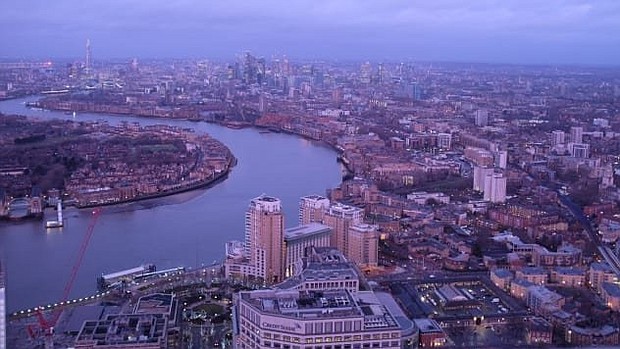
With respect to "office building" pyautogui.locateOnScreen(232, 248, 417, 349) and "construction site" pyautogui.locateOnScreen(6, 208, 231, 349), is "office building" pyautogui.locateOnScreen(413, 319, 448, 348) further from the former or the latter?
"construction site" pyautogui.locateOnScreen(6, 208, 231, 349)

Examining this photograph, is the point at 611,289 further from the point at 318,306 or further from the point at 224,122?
the point at 224,122

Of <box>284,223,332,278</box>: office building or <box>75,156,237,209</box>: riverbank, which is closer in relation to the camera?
<box>284,223,332,278</box>: office building

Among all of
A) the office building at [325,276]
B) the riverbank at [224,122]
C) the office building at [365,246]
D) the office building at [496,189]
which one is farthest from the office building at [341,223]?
the riverbank at [224,122]

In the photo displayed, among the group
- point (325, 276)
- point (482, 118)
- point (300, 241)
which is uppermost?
point (482, 118)

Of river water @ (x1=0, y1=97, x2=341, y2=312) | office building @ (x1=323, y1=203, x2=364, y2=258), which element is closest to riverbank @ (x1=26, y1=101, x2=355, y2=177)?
river water @ (x1=0, y1=97, x2=341, y2=312)

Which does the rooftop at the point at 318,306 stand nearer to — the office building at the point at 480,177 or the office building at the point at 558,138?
the office building at the point at 480,177

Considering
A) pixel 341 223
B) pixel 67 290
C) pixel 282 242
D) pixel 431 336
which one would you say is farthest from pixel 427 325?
pixel 67 290

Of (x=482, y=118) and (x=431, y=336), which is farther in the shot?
(x=482, y=118)

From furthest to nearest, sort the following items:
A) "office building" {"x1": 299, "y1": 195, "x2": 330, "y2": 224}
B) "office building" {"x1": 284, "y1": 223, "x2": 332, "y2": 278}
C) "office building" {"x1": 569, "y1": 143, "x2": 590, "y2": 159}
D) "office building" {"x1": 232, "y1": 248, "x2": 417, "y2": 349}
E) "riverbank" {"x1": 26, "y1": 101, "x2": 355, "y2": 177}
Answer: "riverbank" {"x1": 26, "y1": 101, "x2": 355, "y2": 177} < "office building" {"x1": 569, "y1": 143, "x2": 590, "y2": 159} < "office building" {"x1": 299, "y1": 195, "x2": 330, "y2": 224} < "office building" {"x1": 284, "y1": 223, "x2": 332, "y2": 278} < "office building" {"x1": 232, "y1": 248, "x2": 417, "y2": 349}
